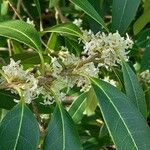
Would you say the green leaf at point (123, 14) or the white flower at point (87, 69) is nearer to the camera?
the white flower at point (87, 69)

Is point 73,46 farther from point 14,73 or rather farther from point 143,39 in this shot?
point 143,39

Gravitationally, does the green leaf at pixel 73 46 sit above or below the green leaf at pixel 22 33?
above

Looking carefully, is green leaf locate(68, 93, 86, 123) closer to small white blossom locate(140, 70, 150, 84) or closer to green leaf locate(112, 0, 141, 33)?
small white blossom locate(140, 70, 150, 84)

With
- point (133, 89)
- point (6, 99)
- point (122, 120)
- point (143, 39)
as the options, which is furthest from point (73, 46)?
point (143, 39)

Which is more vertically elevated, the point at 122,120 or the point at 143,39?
the point at 143,39

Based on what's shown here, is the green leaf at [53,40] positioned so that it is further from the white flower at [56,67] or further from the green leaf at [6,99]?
the white flower at [56,67]

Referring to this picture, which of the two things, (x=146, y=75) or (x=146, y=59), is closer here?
(x=146, y=59)

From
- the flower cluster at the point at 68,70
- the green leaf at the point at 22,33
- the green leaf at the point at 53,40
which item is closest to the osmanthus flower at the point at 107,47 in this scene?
the flower cluster at the point at 68,70

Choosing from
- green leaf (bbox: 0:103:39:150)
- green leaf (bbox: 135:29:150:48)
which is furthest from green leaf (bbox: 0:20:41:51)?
green leaf (bbox: 135:29:150:48)
